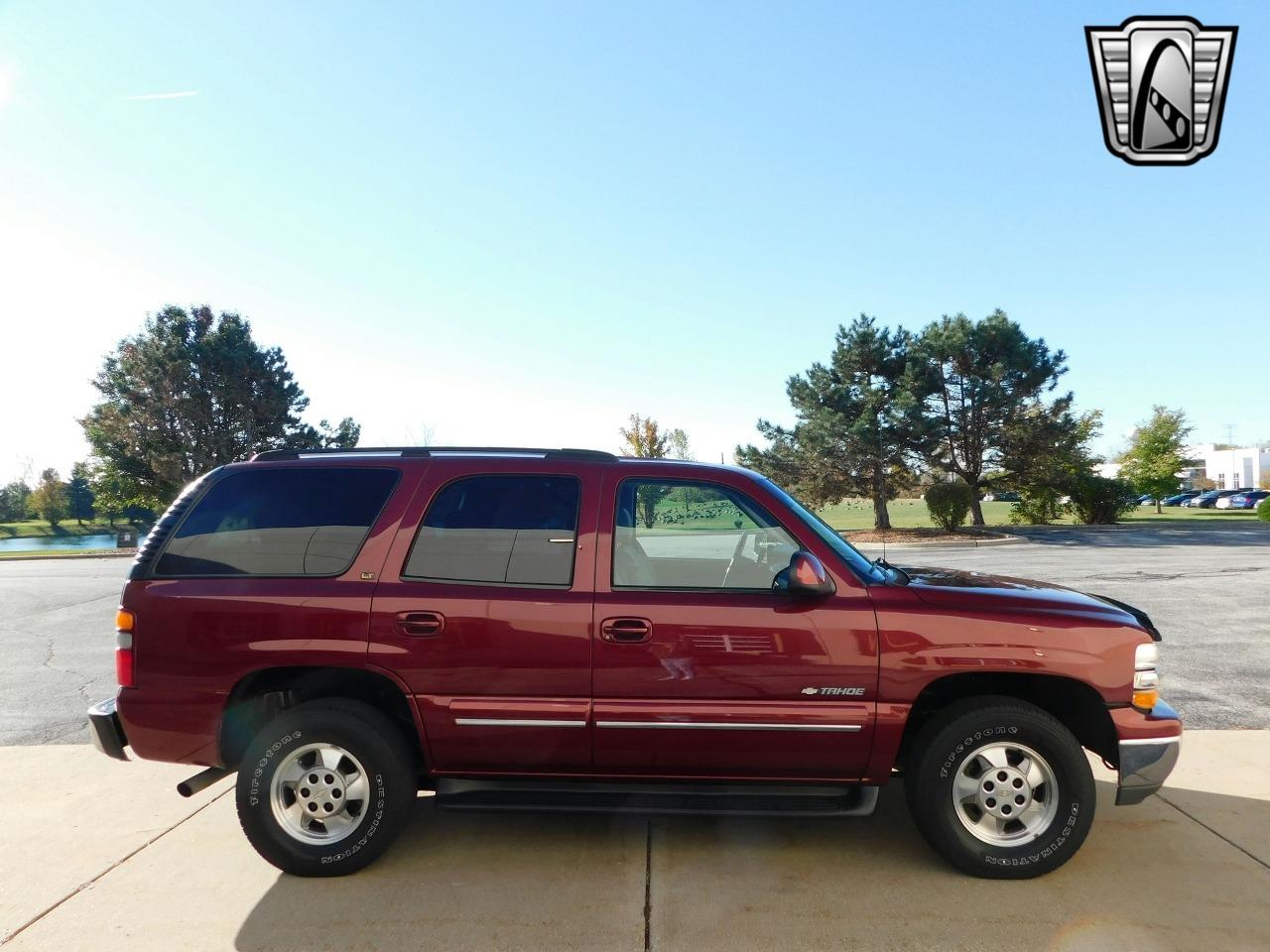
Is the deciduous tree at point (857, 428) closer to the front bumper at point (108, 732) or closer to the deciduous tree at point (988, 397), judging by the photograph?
the deciduous tree at point (988, 397)

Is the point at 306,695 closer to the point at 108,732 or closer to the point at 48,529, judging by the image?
the point at 108,732

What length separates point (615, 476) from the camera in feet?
12.3

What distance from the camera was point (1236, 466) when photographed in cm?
12550

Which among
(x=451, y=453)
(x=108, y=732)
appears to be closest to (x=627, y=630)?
(x=451, y=453)

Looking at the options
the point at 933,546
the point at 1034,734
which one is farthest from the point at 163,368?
the point at 1034,734

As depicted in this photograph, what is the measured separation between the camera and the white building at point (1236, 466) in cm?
12338

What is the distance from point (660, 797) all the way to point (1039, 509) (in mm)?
38246

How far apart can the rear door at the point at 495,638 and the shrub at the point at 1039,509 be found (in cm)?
3611

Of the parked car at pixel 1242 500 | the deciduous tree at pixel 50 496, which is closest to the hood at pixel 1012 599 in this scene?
the parked car at pixel 1242 500

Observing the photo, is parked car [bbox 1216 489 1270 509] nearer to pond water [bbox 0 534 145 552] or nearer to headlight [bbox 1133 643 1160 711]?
headlight [bbox 1133 643 1160 711]

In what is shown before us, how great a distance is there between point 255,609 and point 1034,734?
3491mm

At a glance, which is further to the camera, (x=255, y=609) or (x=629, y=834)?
(x=629, y=834)

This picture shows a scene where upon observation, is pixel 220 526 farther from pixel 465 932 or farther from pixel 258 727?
pixel 465 932

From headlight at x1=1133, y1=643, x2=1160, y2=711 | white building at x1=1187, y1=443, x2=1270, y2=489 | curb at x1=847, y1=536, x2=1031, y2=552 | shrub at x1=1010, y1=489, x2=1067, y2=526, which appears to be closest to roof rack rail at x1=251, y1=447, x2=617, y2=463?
headlight at x1=1133, y1=643, x2=1160, y2=711
